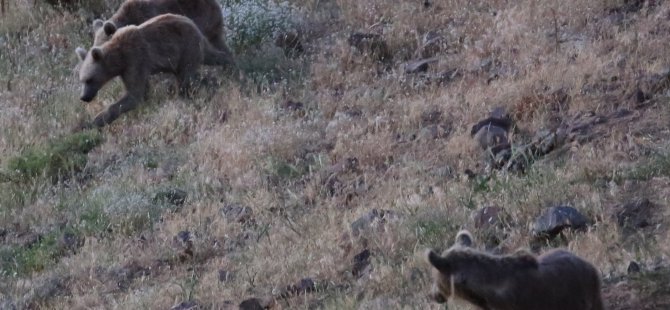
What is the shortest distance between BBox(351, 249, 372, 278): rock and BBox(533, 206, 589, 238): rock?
116cm

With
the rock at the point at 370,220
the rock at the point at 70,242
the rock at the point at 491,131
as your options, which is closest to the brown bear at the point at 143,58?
the rock at the point at 70,242

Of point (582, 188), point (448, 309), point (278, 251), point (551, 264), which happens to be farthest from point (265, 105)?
point (551, 264)

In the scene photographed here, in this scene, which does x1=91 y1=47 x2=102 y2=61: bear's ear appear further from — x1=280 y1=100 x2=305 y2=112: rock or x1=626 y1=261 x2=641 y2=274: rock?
x1=626 y1=261 x2=641 y2=274: rock

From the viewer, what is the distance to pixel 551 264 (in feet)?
18.5

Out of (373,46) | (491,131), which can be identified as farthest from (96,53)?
(491,131)

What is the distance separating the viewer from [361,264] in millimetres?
8336

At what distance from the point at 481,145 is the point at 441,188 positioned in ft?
3.68

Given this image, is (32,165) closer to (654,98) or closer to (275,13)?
(275,13)

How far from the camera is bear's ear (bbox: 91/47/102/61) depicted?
45.9 ft

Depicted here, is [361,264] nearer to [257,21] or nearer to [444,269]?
[444,269]

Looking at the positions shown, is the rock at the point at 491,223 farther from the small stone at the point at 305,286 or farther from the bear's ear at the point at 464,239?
the bear's ear at the point at 464,239

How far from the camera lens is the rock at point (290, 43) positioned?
49.6 ft

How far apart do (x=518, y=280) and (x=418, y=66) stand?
26.6 ft

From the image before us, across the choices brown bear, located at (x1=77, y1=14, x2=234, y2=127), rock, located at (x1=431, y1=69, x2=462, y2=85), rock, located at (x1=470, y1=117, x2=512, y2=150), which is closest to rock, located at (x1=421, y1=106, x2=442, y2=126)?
rock, located at (x1=470, y1=117, x2=512, y2=150)
